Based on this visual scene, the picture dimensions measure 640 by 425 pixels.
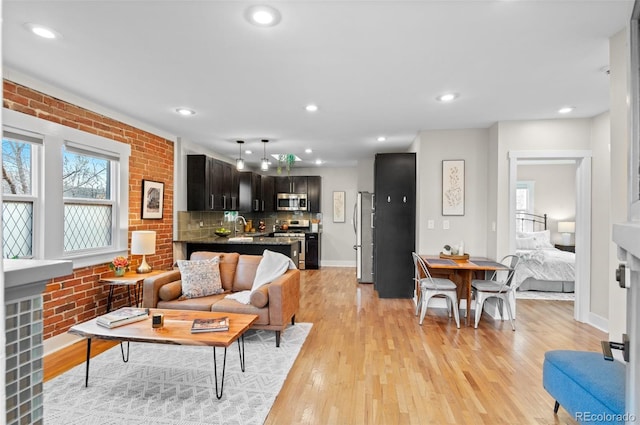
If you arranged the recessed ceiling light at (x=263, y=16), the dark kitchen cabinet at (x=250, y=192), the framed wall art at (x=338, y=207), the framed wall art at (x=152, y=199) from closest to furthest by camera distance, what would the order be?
the recessed ceiling light at (x=263, y=16), the framed wall art at (x=152, y=199), the dark kitchen cabinet at (x=250, y=192), the framed wall art at (x=338, y=207)

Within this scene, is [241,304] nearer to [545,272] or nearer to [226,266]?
[226,266]

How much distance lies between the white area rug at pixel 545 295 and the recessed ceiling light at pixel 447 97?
11.5ft

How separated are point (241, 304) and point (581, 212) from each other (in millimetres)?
4129

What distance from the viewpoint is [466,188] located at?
475 centimetres

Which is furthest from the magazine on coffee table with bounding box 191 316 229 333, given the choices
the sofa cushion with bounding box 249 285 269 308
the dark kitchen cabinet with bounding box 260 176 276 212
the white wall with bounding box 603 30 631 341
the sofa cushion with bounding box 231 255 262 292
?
the dark kitchen cabinet with bounding box 260 176 276 212

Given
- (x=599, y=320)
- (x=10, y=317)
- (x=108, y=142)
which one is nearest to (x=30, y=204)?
(x=108, y=142)

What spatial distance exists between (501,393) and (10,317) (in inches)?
114

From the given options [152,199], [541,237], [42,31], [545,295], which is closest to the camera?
[42,31]

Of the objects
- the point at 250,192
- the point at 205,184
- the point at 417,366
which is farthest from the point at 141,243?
the point at 250,192

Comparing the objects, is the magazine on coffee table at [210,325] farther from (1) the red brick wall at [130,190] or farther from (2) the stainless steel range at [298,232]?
(2) the stainless steel range at [298,232]

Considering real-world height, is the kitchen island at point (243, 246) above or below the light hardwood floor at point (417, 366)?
above

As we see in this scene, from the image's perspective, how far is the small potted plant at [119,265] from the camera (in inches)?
149

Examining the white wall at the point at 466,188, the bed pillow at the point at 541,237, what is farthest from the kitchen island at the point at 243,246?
the bed pillow at the point at 541,237

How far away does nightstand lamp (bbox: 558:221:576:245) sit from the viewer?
283 inches
